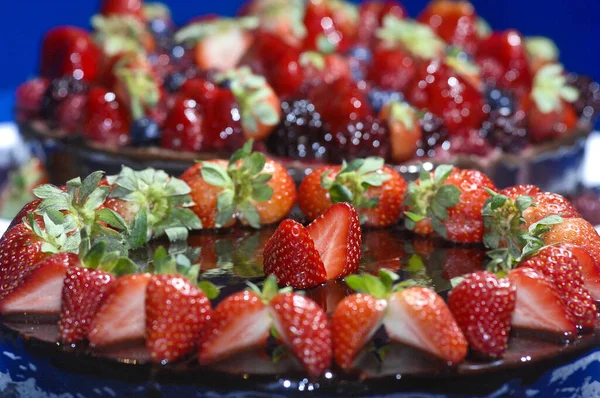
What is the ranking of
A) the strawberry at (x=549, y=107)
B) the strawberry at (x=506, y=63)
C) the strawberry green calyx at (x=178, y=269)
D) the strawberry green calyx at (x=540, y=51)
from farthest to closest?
the strawberry green calyx at (x=540, y=51), the strawberry at (x=506, y=63), the strawberry at (x=549, y=107), the strawberry green calyx at (x=178, y=269)

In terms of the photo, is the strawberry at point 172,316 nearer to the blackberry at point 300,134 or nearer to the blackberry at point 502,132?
A: the blackberry at point 300,134

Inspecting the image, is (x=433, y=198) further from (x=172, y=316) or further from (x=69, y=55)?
(x=69, y=55)

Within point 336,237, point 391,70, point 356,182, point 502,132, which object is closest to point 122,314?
point 336,237

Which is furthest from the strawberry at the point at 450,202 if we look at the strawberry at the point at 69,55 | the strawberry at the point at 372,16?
the strawberry at the point at 372,16

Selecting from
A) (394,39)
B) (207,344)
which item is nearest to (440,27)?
(394,39)

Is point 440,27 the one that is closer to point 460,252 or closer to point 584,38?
point 584,38
